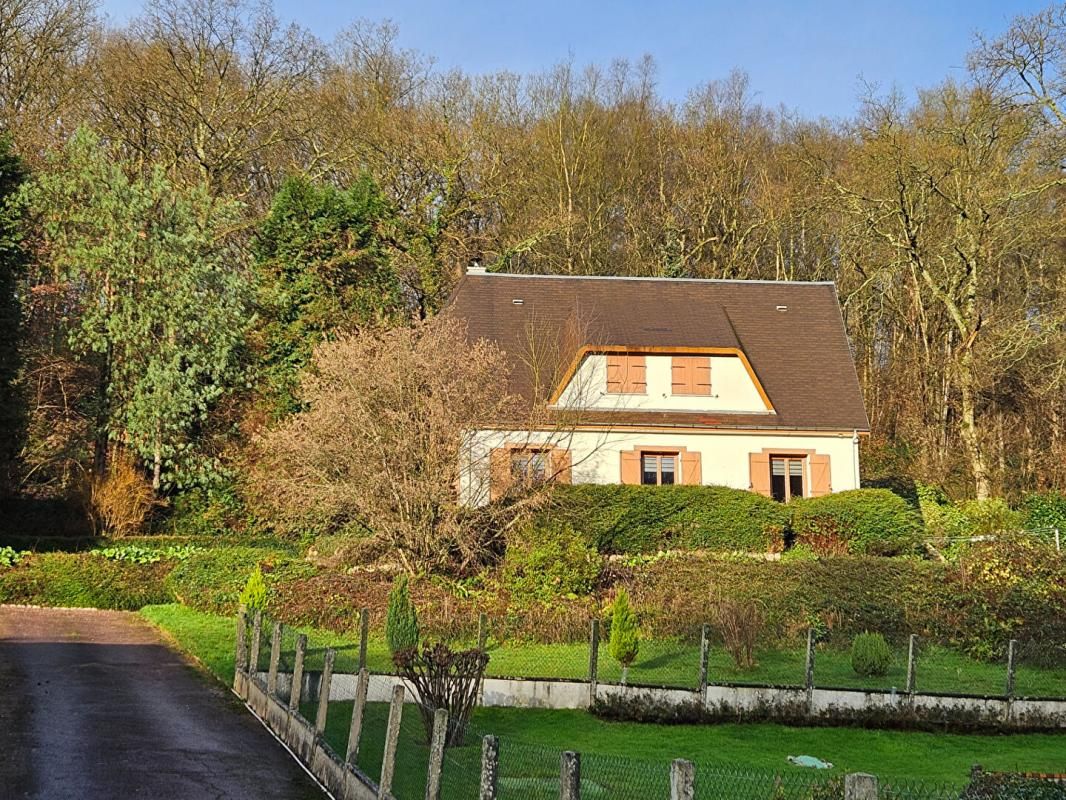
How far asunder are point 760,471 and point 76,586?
19.2 meters

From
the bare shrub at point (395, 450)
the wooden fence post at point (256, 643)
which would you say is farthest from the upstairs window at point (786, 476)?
the wooden fence post at point (256, 643)

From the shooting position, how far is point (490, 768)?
7.77 meters

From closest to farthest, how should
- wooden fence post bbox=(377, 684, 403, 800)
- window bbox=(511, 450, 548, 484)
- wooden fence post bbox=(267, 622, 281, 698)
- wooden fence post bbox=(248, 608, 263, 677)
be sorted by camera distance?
wooden fence post bbox=(377, 684, 403, 800) < wooden fence post bbox=(267, 622, 281, 698) < wooden fence post bbox=(248, 608, 263, 677) < window bbox=(511, 450, 548, 484)

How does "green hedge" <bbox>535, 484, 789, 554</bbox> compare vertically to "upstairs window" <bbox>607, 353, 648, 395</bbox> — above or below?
below

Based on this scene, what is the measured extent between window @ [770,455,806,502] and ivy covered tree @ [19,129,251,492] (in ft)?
57.4

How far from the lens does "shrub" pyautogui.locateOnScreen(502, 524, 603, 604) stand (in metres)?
24.6

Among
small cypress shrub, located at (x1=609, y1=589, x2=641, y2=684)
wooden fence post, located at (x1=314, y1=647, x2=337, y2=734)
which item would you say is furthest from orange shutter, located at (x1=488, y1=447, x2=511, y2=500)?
wooden fence post, located at (x1=314, y1=647, x2=337, y2=734)

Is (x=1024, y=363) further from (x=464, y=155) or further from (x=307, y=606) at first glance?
(x=307, y=606)

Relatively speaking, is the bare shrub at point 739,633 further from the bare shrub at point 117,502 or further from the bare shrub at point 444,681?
the bare shrub at point 117,502

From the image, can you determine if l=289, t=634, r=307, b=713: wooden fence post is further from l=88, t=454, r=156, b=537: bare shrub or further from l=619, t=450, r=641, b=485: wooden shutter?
l=88, t=454, r=156, b=537: bare shrub

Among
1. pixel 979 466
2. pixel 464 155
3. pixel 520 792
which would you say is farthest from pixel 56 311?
pixel 520 792

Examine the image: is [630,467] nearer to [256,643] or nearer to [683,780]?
[256,643]

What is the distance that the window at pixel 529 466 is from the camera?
27516 millimetres

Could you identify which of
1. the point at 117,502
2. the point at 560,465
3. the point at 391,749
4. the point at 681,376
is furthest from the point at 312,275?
the point at 391,749
